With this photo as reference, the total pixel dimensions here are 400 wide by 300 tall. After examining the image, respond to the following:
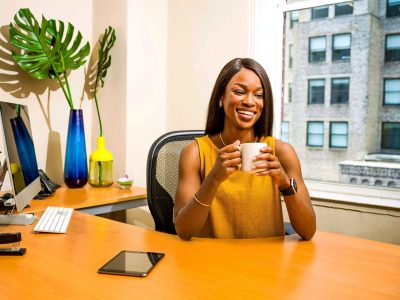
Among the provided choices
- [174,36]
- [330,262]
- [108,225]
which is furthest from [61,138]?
[330,262]

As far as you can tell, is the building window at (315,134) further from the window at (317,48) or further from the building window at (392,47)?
the building window at (392,47)

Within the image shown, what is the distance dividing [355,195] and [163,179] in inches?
47.2

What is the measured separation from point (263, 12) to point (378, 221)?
1.42m

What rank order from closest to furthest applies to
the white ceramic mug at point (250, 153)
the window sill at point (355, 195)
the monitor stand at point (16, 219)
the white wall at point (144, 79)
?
1. the white ceramic mug at point (250, 153)
2. the monitor stand at point (16, 219)
3. the window sill at point (355, 195)
4. the white wall at point (144, 79)

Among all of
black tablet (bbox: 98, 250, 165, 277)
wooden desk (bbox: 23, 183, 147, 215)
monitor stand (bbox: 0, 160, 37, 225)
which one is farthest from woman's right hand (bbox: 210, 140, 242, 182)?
wooden desk (bbox: 23, 183, 147, 215)

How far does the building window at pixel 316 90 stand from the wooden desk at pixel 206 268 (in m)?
1.50

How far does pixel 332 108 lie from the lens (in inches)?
109

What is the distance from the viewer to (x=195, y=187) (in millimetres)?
1458

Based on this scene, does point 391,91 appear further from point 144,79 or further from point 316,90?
point 144,79

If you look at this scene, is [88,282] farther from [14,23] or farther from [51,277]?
[14,23]

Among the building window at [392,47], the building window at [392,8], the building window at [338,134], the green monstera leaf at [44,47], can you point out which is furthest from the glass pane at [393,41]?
the green monstera leaf at [44,47]

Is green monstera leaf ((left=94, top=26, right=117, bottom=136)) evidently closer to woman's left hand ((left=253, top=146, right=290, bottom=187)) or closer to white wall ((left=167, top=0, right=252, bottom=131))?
white wall ((left=167, top=0, right=252, bottom=131))

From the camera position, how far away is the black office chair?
5.66ft

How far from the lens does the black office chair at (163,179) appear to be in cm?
173
